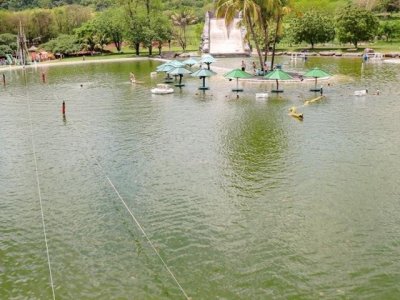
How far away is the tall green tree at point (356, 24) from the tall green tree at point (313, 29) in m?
4.44

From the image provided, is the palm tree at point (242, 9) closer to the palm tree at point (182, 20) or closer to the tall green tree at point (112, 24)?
the tall green tree at point (112, 24)

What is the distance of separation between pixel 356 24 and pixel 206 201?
231 feet

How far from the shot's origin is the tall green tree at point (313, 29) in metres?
87.9

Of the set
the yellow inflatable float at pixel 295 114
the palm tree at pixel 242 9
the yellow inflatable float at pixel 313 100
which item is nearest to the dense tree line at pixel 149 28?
the palm tree at pixel 242 9

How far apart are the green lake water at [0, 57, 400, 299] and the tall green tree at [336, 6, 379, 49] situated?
45697 mm

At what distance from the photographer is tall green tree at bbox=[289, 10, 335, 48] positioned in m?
87.9

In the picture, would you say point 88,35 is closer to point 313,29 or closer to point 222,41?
point 222,41

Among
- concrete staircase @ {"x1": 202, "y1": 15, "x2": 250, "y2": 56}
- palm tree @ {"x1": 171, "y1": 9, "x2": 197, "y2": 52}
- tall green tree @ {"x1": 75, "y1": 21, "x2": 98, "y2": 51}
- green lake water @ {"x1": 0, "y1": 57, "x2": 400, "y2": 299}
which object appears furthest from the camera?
palm tree @ {"x1": 171, "y1": 9, "x2": 197, "y2": 52}

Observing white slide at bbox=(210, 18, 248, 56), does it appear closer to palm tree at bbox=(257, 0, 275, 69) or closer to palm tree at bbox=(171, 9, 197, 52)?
palm tree at bbox=(171, 9, 197, 52)

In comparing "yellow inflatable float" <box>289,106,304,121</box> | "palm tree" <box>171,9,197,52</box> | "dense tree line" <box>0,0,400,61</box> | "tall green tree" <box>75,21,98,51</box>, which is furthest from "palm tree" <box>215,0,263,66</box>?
"palm tree" <box>171,9,197,52</box>

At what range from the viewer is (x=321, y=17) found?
292ft

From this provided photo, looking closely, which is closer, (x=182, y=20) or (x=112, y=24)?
(x=112, y=24)

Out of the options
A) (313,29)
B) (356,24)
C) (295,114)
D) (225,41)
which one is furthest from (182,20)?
(295,114)

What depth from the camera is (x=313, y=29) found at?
8819cm
